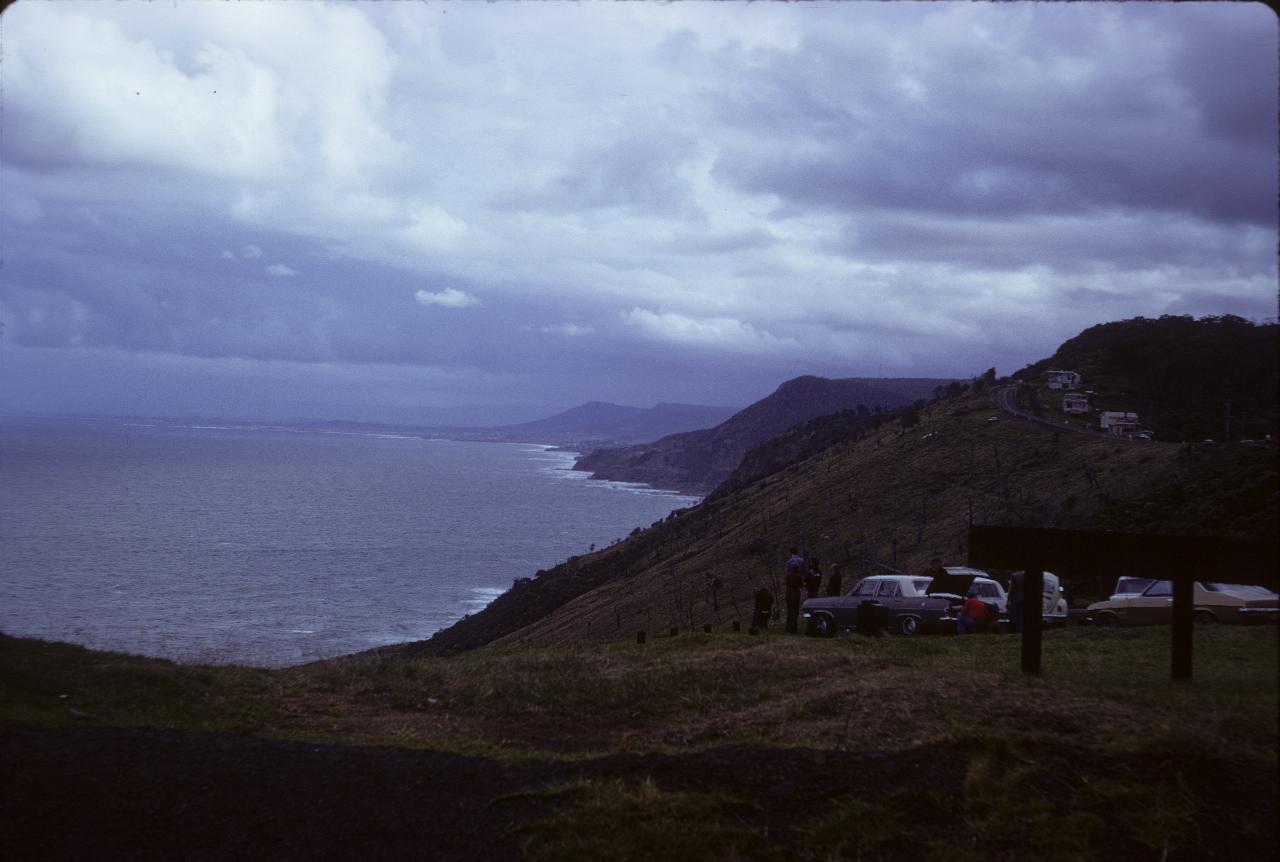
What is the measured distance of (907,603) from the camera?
20.5 meters

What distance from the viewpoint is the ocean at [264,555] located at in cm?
4731

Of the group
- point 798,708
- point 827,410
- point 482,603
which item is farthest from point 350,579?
point 827,410

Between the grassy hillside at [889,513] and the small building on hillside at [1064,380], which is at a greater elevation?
the small building on hillside at [1064,380]

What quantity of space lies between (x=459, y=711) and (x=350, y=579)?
6580 cm

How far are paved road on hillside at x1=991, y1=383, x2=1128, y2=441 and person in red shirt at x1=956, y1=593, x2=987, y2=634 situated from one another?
2818 cm

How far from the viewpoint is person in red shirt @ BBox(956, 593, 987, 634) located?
17.9 meters

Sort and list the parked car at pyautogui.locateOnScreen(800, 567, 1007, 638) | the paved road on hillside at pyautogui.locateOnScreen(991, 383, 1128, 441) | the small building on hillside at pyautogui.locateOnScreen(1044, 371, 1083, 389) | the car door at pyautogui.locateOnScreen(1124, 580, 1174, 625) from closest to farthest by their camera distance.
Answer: the car door at pyautogui.locateOnScreen(1124, 580, 1174, 625) < the parked car at pyautogui.locateOnScreen(800, 567, 1007, 638) < the paved road on hillside at pyautogui.locateOnScreen(991, 383, 1128, 441) < the small building on hillside at pyautogui.locateOnScreen(1044, 371, 1083, 389)

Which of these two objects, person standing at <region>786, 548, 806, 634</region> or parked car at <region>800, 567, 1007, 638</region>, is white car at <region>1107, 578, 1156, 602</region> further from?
person standing at <region>786, 548, 806, 634</region>

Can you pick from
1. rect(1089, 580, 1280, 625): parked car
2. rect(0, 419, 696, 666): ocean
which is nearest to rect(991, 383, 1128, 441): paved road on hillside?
rect(1089, 580, 1280, 625): parked car

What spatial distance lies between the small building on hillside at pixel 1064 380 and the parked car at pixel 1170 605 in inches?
1789

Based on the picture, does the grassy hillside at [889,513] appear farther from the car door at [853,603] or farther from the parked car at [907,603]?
the car door at [853,603]

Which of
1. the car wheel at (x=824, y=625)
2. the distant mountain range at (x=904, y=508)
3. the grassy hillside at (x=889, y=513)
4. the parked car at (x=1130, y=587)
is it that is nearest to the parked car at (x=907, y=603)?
the car wheel at (x=824, y=625)

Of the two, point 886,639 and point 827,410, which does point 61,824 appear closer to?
point 886,639

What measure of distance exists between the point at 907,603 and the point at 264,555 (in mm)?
72404
